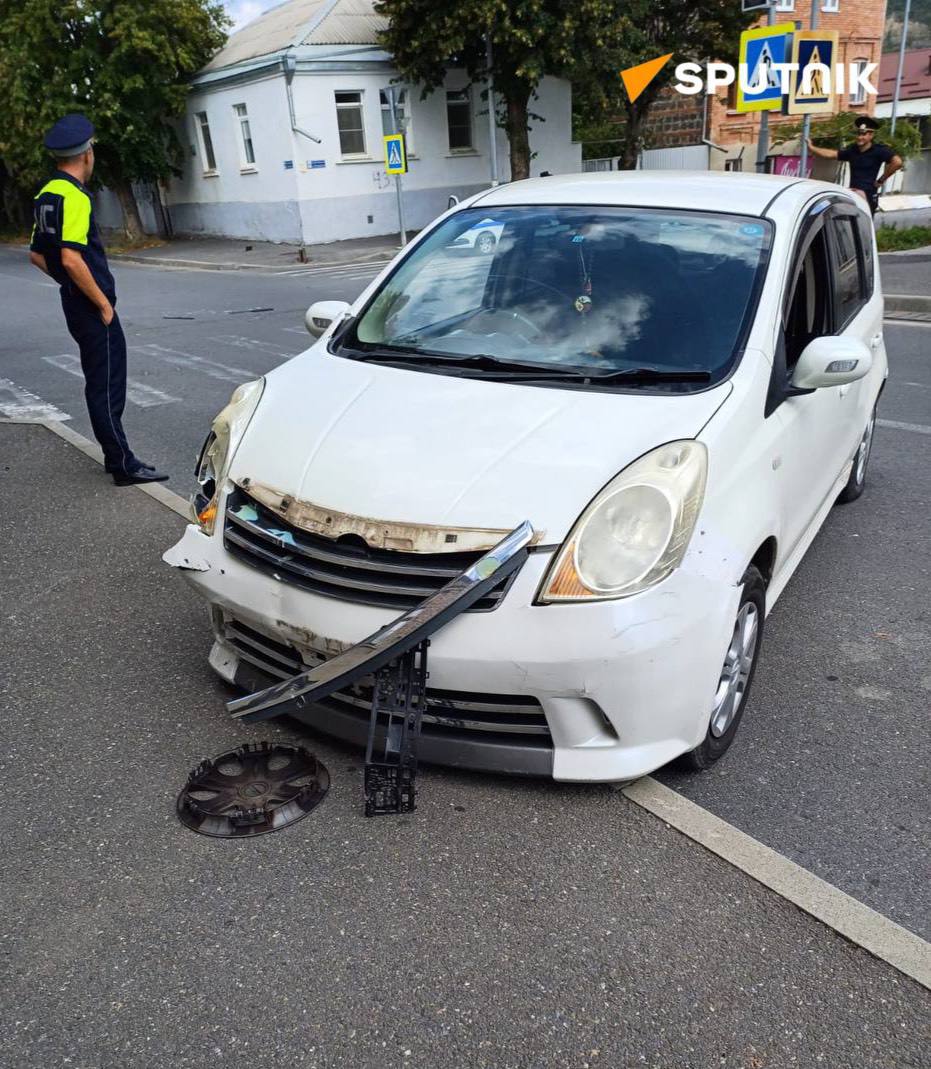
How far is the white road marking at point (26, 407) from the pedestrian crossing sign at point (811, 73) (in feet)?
31.6

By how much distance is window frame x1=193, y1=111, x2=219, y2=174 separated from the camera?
31.6 m

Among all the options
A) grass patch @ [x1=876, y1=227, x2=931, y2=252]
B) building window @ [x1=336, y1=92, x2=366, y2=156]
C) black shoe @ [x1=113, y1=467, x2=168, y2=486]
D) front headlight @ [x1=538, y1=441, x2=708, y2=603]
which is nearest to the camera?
front headlight @ [x1=538, y1=441, x2=708, y2=603]

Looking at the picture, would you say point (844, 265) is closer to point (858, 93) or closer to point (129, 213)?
point (129, 213)

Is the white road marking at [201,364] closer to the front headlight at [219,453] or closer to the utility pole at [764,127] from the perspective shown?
the front headlight at [219,453]

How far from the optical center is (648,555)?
2674mm

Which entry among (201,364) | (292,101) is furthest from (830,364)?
(292,101)

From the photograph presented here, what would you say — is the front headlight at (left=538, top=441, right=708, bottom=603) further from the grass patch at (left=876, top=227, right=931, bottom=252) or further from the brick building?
the brick building

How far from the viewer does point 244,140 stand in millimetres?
29453

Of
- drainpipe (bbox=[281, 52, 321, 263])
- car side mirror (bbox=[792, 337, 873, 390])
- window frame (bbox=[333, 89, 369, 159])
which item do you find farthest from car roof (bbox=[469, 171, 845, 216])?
window frame (bbox=[333, 89, 369, 159])

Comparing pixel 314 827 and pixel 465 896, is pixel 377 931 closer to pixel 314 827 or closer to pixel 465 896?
pixel 465 896

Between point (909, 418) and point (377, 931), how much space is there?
6127mm

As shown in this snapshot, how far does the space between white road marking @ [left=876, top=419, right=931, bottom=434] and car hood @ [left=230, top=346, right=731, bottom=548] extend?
14.3 ft

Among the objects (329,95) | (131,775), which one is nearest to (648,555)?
(131,775)

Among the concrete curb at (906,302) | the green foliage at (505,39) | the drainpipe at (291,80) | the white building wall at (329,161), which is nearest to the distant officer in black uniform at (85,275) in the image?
the concrete curb at (906,302)
